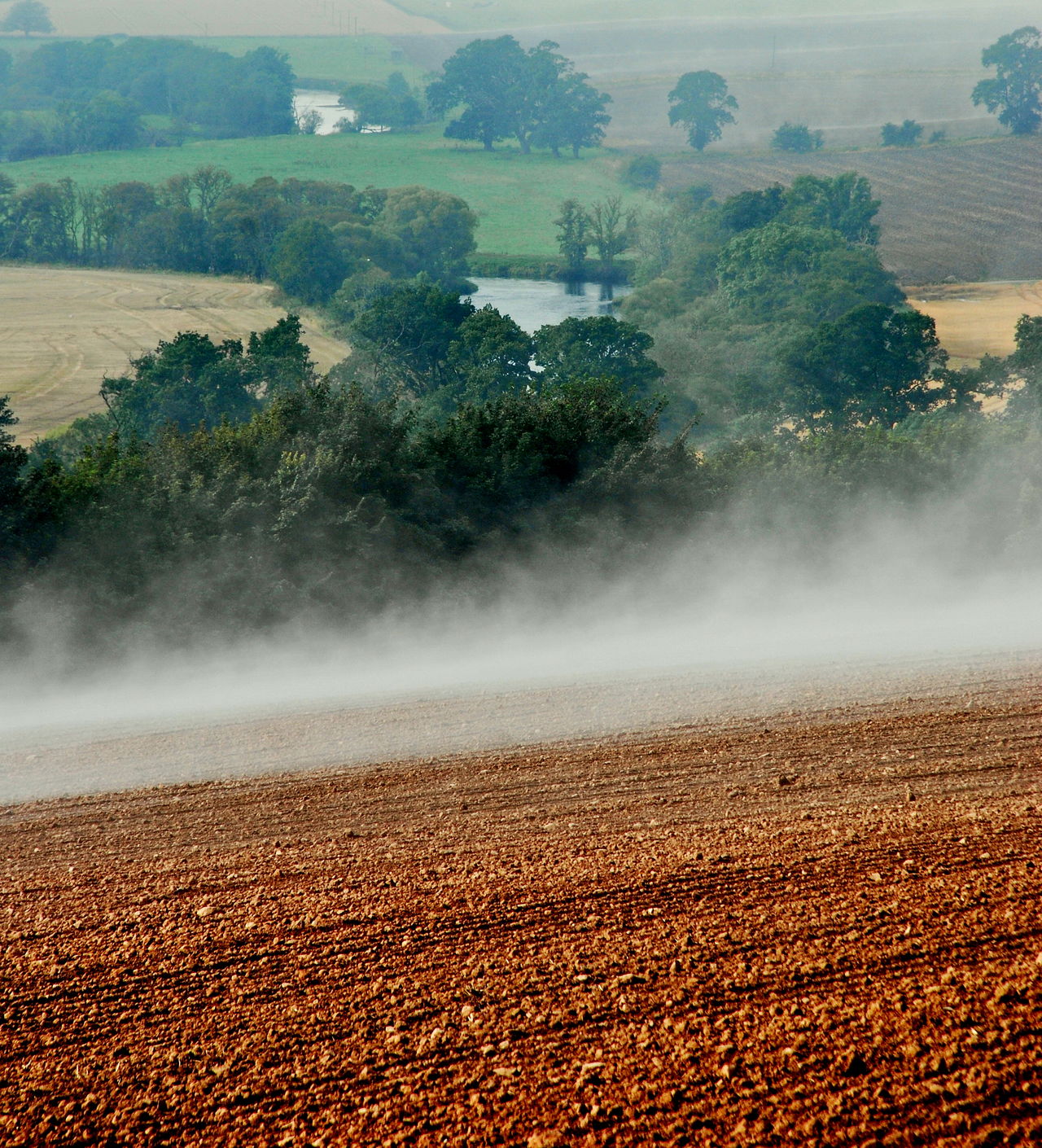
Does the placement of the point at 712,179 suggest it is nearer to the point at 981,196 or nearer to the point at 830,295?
the point at 981,196

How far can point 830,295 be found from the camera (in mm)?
73750

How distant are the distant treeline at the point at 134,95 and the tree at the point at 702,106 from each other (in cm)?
4875

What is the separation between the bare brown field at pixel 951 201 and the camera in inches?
3206

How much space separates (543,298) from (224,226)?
101 ft

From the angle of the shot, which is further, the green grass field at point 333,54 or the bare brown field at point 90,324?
the green grass field at point 333,54

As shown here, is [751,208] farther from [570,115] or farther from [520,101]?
[520,101]

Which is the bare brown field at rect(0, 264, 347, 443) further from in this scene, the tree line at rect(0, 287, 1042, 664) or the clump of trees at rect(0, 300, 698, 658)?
the tree line at rect(0, 287, 1042, 664)

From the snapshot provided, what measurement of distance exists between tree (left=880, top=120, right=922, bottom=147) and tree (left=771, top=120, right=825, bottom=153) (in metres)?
7.33

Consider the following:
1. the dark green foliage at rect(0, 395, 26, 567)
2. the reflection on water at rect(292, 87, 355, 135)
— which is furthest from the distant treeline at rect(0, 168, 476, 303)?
the dark green foliage at rect(0, 395, 26, 567)

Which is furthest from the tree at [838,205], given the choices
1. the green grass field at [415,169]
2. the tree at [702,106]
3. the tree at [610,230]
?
the tree at [702,106]

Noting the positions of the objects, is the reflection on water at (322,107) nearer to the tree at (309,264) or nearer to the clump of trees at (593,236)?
the clump of trees at (593,236)

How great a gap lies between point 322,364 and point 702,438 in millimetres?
26186

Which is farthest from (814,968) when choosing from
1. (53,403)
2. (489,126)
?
(489,126)

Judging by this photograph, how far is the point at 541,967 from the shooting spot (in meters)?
5.67
